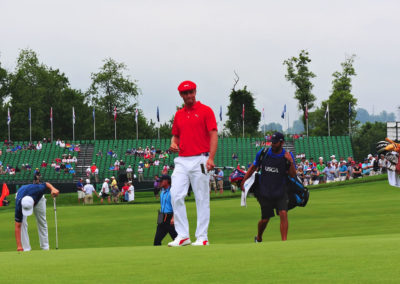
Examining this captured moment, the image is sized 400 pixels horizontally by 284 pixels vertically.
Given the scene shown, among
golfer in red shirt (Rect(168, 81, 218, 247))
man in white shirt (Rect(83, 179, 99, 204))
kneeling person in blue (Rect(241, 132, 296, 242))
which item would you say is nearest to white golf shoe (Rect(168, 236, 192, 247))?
golfer in red shirt (Rect(168, 81, 218, 247))

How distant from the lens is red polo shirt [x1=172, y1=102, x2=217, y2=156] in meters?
11.0

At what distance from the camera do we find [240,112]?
97312 mm

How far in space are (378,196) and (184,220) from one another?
25622mm

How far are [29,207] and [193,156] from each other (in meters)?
4.71

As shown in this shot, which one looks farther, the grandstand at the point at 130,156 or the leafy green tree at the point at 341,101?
the leafy green tree at the point at 341,101

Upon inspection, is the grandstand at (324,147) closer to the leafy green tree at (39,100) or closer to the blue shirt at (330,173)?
the blue shirt at (330,173)

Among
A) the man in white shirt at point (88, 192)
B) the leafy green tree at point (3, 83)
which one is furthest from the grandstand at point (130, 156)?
the leafy green tree at point (3, 83)

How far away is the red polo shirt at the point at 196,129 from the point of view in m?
11.0

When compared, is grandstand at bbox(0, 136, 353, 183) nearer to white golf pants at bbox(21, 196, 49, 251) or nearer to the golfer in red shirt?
white golf pants at bbox(21, 196, 49, 251)

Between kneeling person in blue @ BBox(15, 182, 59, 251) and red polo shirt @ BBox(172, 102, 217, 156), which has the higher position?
red polo shirt @ BBox(172, 102, 217, 156)

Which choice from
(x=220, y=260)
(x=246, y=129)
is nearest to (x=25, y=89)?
(x=246, y=129)

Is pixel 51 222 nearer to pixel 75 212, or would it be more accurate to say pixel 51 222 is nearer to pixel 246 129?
pixel 75 212

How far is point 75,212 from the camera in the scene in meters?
33.6

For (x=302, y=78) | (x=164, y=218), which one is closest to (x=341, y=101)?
(x=302, y=78)
